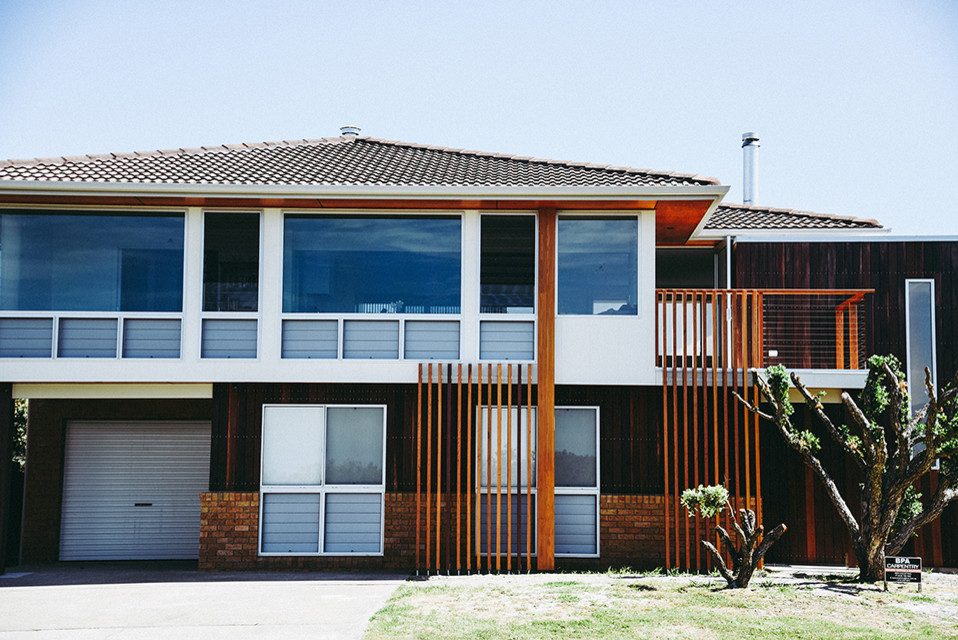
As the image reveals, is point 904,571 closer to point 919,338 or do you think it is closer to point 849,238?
point 919,338

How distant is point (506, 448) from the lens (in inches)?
491

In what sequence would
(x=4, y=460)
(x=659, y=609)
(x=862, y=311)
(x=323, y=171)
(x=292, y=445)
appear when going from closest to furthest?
(x=659, y=609), (x=4, y=460), (x=292, y=445), (x=323, y=171), (x=862, y=311)

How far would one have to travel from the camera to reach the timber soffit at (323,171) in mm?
12156

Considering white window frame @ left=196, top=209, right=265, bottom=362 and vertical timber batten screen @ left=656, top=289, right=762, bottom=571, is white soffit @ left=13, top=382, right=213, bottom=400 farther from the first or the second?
vertical timber batten screen @ left=656, top=289, right=762, bottom=571

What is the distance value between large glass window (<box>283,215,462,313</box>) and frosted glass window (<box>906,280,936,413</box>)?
6.76 metres

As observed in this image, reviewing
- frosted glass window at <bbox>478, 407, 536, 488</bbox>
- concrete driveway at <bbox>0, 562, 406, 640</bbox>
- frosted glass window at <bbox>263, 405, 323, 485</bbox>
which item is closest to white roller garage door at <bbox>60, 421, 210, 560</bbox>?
concrete driveway at <bbox>0, 562, 406, 640</bbox>

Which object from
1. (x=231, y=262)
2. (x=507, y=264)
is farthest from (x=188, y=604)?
(x=507, y=264)

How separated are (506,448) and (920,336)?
21.1ft

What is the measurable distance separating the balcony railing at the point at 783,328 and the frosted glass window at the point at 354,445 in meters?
3.95

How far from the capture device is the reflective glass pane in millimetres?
13680

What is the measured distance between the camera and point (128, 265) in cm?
1255

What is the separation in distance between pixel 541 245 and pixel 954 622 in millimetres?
6383

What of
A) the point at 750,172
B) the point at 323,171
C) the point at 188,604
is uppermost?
the point at 750,172

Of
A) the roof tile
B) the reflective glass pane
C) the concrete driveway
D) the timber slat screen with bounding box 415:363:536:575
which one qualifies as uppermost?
the roof tile
